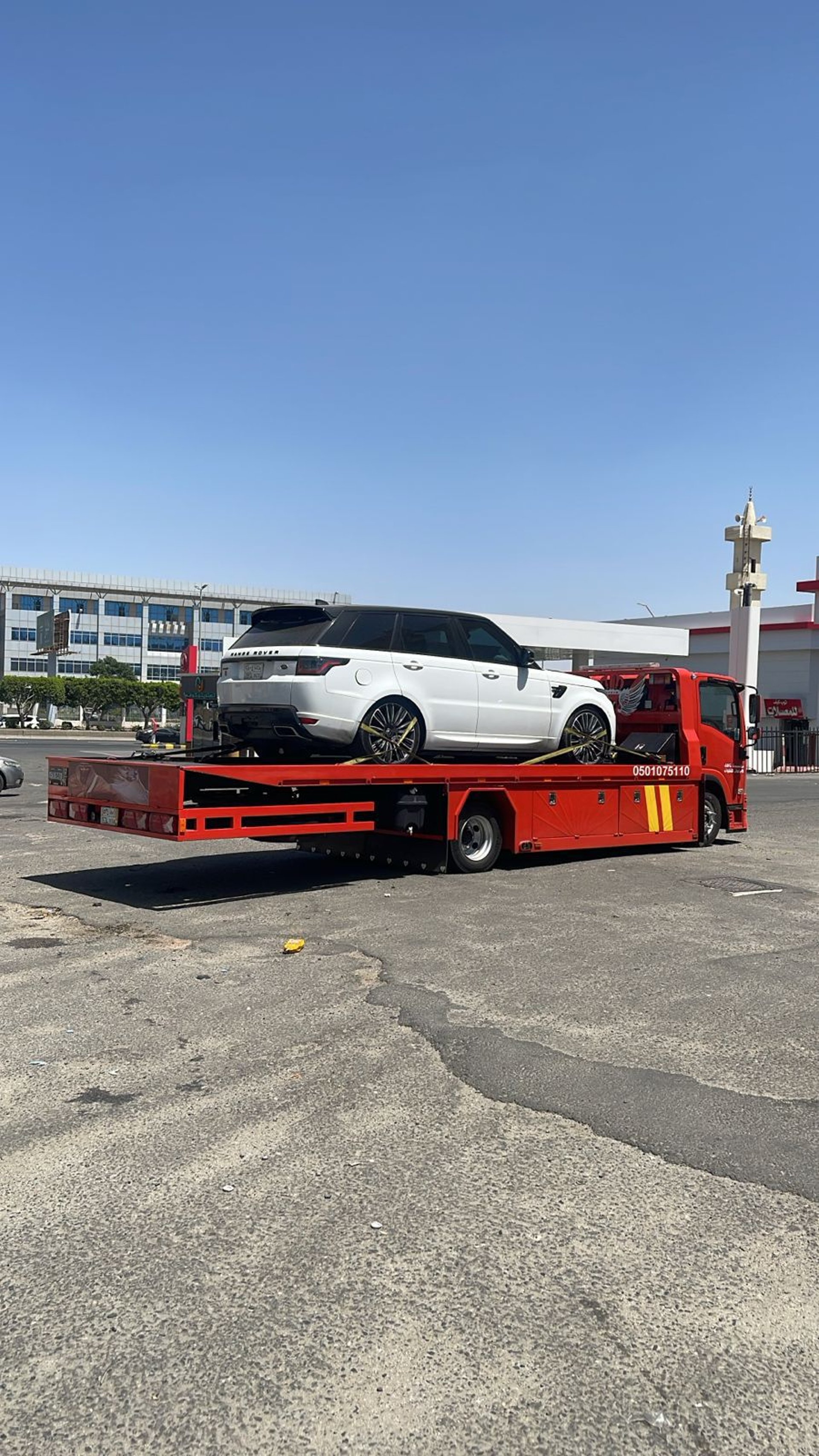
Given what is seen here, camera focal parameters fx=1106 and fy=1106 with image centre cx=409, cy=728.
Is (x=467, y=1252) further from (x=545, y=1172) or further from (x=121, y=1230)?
(x=121, y=1230)

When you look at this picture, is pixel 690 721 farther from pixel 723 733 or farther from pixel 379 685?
pixel 379 685

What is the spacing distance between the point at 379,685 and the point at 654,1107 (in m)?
5.55

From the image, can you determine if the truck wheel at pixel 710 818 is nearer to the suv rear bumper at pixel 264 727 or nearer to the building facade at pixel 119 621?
the suv rear bumper at pixel 264 727

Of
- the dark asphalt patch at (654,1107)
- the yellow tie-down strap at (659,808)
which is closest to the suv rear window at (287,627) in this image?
the dark asphalt patch at (654,1107)

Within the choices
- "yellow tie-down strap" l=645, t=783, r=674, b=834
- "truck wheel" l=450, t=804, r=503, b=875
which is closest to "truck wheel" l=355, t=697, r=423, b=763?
"truck wheel" l=450, t=804, r=503, b=875

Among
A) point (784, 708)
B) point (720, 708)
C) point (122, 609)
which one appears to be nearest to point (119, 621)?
point (122, 609)

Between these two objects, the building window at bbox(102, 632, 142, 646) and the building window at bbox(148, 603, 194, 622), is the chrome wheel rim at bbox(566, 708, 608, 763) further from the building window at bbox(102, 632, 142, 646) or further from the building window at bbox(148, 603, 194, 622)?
the building window at bbox(148, 603, 194, 622)

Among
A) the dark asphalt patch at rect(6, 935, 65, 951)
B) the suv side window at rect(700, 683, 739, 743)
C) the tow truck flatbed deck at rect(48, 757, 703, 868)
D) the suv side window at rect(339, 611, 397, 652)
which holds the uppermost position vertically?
the suv side window at rect(339, 611, 397, 652)

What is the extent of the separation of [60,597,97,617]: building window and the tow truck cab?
106946mm

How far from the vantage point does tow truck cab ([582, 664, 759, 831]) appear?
1400 cm

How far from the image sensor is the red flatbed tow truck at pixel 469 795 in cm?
923

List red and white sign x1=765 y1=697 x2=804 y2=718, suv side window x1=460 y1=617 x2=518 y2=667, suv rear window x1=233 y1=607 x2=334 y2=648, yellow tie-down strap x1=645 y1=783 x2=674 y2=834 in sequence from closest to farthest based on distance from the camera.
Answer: suv rear window x1=233 y1=607 x2=334 y2=648
suv side window x1=460 y1=617 x2=518 y2=667
yellow tie-down strap x1=645 y1=783 x2=674 y2=834
red and white sign x1=765 y1=697 x2=804 y2=718

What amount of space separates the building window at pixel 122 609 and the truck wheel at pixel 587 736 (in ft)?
360

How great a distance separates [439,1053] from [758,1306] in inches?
97.0
